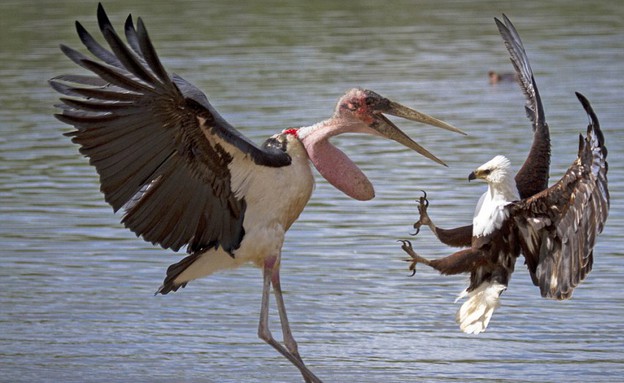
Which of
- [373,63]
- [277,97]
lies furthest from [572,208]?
[373,63]

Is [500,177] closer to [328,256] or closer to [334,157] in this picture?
[334,157]

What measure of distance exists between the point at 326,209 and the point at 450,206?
100 cm

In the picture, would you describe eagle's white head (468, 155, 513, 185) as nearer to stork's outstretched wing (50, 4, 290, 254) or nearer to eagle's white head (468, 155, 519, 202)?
eagle's white head (468, 155, 519, 202)

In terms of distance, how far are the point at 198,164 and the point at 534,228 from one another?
167 cm

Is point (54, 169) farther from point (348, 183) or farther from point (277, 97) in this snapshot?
point (348, 183)

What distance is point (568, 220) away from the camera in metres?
7.14

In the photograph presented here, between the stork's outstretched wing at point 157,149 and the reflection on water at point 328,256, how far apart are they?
950 millimetres

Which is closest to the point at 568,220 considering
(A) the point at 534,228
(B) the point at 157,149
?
(A) the point at 534,228

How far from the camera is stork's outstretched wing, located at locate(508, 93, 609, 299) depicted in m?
6.82

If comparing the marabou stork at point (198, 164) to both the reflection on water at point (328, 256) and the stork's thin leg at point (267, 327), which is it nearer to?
the stork's thin leg at point (267, 327)

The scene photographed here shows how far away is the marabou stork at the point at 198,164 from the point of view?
6703mm

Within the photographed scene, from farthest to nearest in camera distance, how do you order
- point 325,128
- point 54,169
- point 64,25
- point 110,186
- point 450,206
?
1. point 64,25
2. point 54,169
3. point 450,206
4. point 325,128
5. point 110,186

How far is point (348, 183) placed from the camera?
24.7 feet

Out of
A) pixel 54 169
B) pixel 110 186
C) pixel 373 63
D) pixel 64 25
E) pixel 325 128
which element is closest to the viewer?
pixel 110 186
